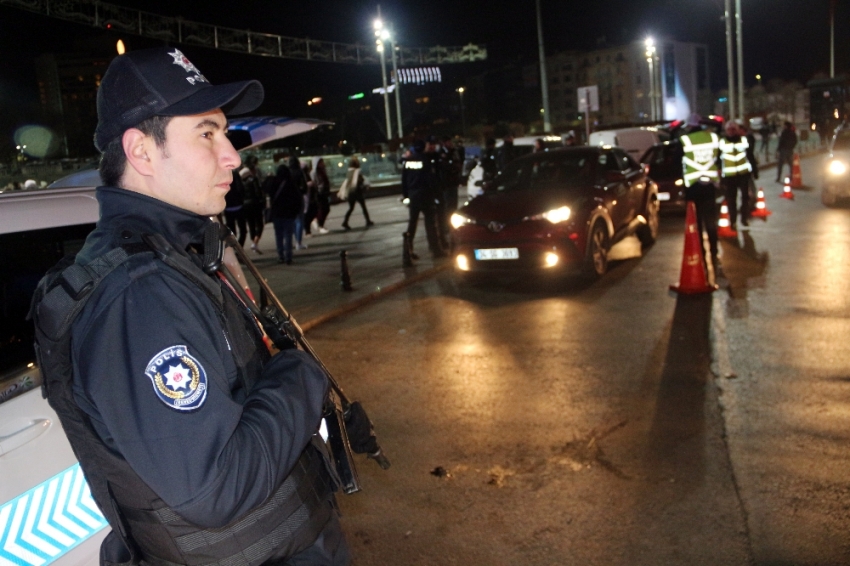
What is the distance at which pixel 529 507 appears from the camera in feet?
13.7

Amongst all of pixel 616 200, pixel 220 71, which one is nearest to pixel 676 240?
pixel 616 200

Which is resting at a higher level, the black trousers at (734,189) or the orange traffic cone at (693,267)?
the black trousers at (734,189)

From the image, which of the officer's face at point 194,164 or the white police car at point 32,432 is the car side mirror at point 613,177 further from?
the officer's face at point 194,164

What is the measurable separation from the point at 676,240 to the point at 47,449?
12.5m

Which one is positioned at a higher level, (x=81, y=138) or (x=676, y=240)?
(x=81, y=138)

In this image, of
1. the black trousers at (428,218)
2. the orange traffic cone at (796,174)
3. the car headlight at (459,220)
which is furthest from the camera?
the orange traffic cone at (796,174)

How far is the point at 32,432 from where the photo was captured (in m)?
2.41

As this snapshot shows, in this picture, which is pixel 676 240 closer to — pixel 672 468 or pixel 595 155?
pixel 595 155

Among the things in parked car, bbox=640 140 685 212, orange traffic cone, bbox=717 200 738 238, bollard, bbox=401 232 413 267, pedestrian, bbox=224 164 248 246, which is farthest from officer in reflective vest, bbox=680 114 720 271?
pedestrian, bbox=224 164 248 246

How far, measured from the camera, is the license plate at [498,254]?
9961mm

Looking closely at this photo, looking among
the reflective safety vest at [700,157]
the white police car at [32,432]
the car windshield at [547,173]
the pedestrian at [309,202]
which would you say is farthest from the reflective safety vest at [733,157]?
the white police car at [32,432]

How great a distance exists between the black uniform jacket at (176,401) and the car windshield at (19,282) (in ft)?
4.17

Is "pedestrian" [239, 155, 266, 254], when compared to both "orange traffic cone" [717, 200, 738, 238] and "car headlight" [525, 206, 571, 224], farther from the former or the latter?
"orange traffic cone" [717, 200, 738, 238]

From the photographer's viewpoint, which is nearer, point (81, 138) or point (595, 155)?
→ point (595, 155)
